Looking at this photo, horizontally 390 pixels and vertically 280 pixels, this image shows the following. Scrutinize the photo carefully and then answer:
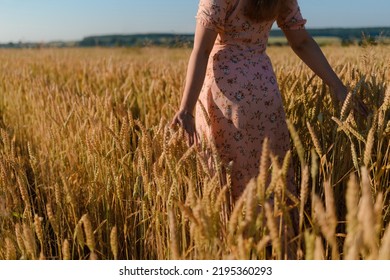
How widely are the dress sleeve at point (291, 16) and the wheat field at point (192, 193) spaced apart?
10.6 inches

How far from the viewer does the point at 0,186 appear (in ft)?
5.17

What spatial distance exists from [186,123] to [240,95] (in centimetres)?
23

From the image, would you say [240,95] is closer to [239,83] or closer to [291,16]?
[239,83]

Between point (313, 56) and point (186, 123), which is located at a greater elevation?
point (313, 56)

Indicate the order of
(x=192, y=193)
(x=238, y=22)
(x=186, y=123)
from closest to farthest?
(x=192, y=193)
(x=186, y=123)
(x=238, y=22)

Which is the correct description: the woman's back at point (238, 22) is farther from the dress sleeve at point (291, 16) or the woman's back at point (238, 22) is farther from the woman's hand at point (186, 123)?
the woman's hand at point (186, 123)

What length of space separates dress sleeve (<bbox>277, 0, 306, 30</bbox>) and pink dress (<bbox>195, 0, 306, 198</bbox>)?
0.11m

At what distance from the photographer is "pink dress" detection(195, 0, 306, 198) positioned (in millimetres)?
1530

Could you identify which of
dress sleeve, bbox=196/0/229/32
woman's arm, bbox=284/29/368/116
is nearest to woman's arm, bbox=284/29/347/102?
woman's arm, bbox=284/29/368/116

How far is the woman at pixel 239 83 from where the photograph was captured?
147 centimetres

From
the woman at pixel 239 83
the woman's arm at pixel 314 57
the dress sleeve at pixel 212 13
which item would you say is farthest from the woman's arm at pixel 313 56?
the dress sleeve at pixel 212 13

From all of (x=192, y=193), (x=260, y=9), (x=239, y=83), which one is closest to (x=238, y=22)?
(x=260, y=9)

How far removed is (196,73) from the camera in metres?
1.45
